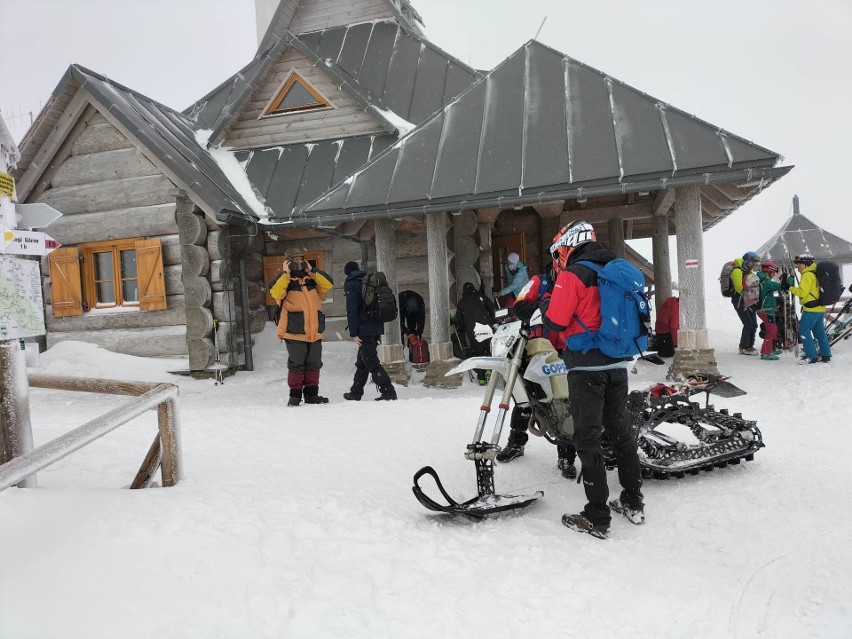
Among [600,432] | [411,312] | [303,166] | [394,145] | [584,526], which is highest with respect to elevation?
[303,166]

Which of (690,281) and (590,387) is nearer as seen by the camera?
(590,387)

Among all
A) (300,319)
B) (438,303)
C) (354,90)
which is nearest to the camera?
(300,319)

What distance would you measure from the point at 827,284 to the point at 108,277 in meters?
11.7

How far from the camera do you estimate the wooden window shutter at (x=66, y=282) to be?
10.4m

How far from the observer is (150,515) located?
324 centimetres

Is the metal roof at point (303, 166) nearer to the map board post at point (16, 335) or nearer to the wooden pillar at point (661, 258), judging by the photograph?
the wooden pillar at point (661, 258)

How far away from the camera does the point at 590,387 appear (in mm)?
3537

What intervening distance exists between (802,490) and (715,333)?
9.91m

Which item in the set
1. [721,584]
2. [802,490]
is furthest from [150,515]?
[802,490]

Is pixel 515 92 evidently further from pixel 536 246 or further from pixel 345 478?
pixel 345 478

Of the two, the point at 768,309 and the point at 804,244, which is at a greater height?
the point at 804,244

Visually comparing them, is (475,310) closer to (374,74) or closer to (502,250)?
(502,250)

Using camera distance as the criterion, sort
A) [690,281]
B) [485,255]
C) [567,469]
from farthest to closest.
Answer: [485,255] → [690,281] → [567,469]

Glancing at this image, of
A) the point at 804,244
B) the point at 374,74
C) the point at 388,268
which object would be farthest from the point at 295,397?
the point at 804,244
